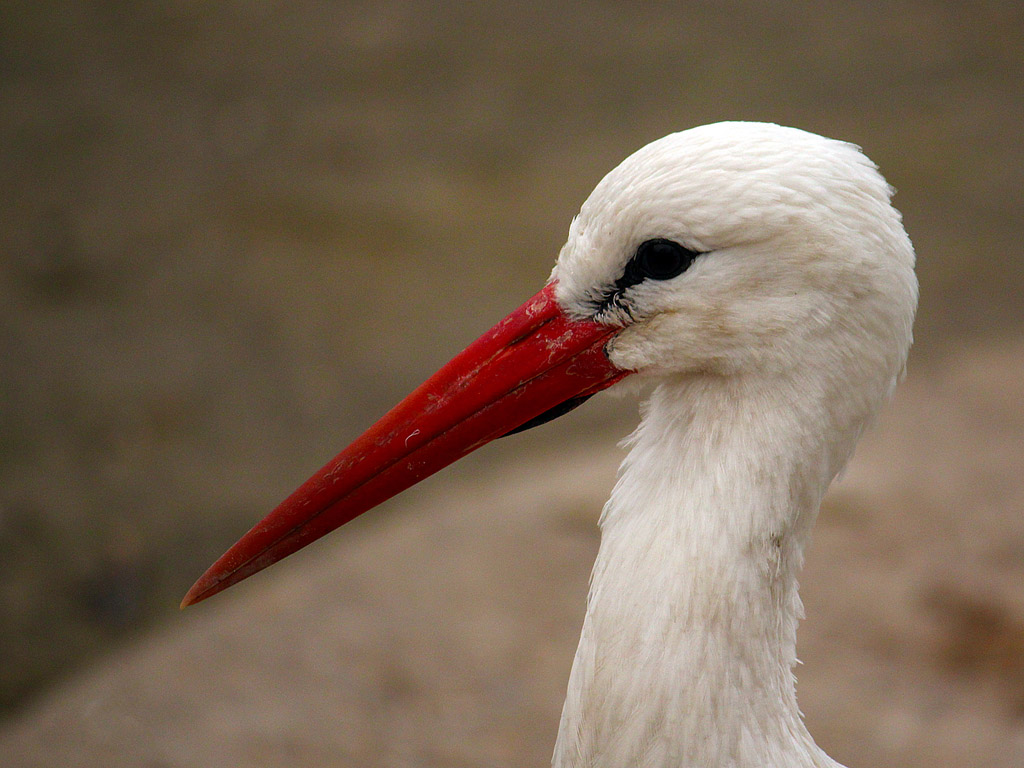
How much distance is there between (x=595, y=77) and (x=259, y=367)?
3814mm

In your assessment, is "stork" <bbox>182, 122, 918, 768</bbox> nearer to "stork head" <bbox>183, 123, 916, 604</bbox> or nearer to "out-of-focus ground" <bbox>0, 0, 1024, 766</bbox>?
"stork head" <bbox>183, 123, 916, 604</bbox>

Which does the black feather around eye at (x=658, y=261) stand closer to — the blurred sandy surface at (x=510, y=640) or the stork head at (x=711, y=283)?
the stork head at (x=711, y=283)

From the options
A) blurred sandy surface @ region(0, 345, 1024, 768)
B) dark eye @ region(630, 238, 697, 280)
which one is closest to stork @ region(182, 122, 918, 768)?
dark eye @ region(630, 238, 697, 280)

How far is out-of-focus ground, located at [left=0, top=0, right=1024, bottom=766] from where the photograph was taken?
348cm

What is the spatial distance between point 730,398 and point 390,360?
4.04 metres

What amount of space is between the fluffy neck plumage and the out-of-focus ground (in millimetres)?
1737

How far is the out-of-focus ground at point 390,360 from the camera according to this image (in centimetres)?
348

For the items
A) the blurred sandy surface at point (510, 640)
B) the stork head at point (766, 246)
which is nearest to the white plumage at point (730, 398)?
the stork head at point (766, 246)

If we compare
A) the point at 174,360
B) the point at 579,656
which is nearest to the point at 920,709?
the point at 579,656

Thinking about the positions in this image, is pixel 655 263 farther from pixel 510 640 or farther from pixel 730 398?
pixel 510 640

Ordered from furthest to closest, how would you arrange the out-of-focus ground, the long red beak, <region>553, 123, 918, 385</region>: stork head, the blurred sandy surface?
the out-of-focus ground, the blurred sandy surface, the long red beak, <region>553, 123, 918, 385</region>: stork head

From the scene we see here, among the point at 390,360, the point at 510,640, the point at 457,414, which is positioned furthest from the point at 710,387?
the point at 390,360

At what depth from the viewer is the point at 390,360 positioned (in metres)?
5.60

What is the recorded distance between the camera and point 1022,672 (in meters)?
3.36
